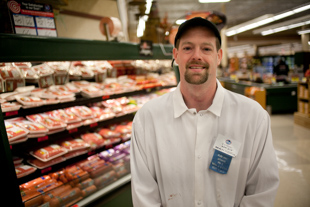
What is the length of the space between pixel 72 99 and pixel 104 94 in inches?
Answer: 17.7

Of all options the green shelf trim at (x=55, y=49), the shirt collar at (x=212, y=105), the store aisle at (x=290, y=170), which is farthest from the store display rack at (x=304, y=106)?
the shirt collar at (x=212, y=105)

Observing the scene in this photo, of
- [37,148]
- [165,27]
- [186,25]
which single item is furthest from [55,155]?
[165,27]

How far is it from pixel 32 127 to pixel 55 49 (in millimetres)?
807

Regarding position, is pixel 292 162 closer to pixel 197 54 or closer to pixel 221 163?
pixel 221 163

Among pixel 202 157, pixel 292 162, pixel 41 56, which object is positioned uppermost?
pixel 41 56

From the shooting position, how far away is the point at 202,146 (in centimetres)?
136

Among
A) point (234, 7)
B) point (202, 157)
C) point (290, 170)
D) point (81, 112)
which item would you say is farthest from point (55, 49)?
point (234, 7)

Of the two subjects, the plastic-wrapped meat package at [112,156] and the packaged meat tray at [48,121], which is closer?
the packaged meat tray at [48,121]

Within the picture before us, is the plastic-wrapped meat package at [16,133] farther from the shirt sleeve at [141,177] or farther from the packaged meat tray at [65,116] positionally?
the shirt sleeve at [141,177]

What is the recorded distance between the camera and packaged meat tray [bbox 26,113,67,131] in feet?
7.07

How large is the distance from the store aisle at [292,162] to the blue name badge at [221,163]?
2.21 m

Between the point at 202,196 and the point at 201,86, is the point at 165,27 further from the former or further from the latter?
the point at 202,196

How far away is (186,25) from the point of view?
1403 mm

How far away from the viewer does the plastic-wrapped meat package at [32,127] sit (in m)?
2.00
